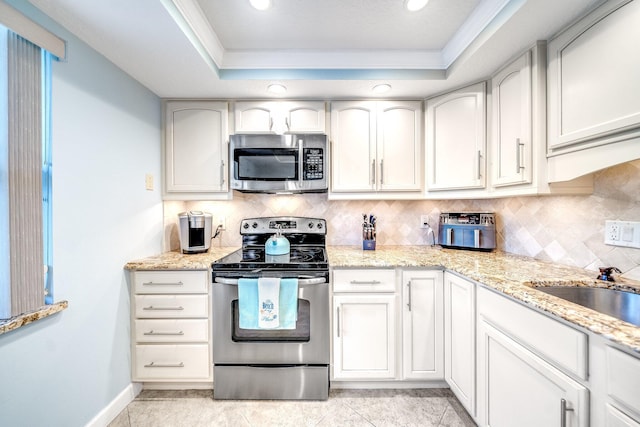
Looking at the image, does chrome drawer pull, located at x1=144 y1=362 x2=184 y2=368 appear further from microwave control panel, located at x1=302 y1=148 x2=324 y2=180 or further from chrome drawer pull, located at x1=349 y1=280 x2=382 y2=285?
microwave control panel, located at x1=302 y1=148 x2=324 y2=180

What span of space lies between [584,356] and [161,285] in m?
2.11

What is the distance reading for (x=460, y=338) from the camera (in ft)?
5.10

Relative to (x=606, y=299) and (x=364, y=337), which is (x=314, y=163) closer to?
(x=364, y=337)

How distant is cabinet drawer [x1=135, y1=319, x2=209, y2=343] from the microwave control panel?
1286 millimetres

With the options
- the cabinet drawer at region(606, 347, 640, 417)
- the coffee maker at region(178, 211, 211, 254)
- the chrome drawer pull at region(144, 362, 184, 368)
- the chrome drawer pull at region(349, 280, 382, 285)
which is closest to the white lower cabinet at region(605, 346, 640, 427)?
the cabinet drawer at region(606, 347, 640, 417)

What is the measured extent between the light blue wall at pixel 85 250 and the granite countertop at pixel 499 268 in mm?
283

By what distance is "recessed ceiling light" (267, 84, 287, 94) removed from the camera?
1.91 meters

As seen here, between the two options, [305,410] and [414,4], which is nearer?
[414,4]

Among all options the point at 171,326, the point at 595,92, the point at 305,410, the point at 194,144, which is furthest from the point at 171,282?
the point at 595,92

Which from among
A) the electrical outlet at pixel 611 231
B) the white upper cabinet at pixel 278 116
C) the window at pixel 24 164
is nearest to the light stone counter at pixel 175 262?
the window at pixel 24 164

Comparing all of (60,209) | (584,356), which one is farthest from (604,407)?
(60,209)

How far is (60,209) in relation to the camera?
128 cm

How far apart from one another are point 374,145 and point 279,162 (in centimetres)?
79

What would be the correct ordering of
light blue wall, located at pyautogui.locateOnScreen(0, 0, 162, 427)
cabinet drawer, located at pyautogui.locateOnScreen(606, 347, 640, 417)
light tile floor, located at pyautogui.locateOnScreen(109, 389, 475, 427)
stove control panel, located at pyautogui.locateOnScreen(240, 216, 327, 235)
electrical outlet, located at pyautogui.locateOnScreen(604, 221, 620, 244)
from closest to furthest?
cabinet drawer, located at pyautogui.locateOnScreen(606, 347, 640, 417) < light blue wall, located at pyautogui.locateOnScreen(0, 0, 162, 427) < electrical outlet, located at pyautogui.locateOnScreen(604, 221, 620, 244) < light tile floor, located at pyautogui.locateOnScreen(109, 389, 475, 427) < stove control panel, located at pyautogui.locateOnScreen(240, 216, 327, 235)
